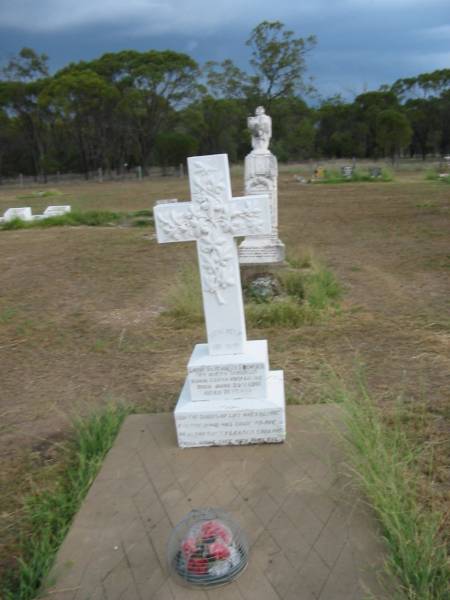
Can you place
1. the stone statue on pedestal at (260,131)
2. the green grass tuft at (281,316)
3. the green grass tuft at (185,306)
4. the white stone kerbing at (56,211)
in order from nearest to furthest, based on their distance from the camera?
the green grass tuft at (281,316) < the green grass tuft at (185,306) < the stone statue on pedestal at (260,131) < the white stone kerbing at (56,211)

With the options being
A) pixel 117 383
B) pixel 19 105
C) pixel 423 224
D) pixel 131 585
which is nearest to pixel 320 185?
pixel 423 224

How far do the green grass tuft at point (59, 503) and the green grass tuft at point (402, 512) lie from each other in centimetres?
141

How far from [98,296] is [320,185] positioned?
64.1 ft

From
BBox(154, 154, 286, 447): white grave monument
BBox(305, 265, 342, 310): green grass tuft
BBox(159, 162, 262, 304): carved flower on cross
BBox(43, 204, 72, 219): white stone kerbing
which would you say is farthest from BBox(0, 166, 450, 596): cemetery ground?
BBox(43, 204, 72, 219): white stone kerbing

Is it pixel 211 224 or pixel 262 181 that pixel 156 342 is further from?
pixel 262 181

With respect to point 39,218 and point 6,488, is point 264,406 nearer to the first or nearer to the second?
point 6,488

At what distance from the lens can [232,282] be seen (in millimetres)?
3633

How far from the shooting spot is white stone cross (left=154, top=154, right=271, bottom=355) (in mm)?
3512

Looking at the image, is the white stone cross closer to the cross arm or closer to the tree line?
the cross arm

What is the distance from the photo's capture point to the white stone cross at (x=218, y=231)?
351 centimetres

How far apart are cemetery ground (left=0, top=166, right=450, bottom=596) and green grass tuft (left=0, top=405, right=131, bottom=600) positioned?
73 mm

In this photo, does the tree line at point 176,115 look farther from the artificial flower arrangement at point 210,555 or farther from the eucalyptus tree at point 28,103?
the artificial flower arrangement at point 210,555

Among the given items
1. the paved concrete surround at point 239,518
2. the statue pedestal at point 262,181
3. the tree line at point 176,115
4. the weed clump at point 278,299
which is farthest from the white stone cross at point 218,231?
the tree line at point 176,115

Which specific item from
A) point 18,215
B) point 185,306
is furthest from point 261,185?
point 18,215
